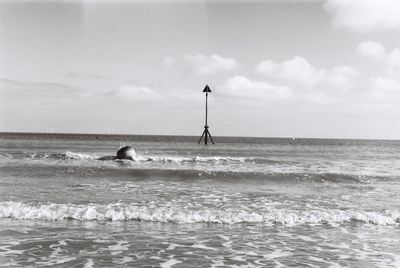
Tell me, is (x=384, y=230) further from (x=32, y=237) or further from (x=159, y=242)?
(x=32, y=237)

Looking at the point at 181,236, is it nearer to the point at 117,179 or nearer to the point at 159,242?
the point at 159,242

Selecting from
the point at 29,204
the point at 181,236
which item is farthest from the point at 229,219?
the point at 29,204

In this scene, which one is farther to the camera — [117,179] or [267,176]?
[267,176]

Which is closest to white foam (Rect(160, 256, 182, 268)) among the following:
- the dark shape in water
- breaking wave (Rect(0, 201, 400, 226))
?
breaking wave (Rect(0, 201, 400, 226))

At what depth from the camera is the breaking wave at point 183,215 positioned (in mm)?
12016

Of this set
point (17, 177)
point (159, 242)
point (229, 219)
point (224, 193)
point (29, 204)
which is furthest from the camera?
point (17, 177)

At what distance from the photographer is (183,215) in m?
12.3

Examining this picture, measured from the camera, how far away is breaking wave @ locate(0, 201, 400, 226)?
473 inches

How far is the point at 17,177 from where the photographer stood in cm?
2109

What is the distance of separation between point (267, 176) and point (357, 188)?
5.64m

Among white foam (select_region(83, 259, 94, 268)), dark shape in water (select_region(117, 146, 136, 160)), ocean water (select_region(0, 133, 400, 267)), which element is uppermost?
dark shape in water (select_region(117, 146, 136, 160))

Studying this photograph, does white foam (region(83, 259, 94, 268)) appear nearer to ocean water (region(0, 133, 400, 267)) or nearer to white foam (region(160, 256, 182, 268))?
ocean water (region(0, 133, 400, 267))

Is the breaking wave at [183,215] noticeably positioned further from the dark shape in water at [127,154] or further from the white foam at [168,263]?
the dark shape in water at [127,154]

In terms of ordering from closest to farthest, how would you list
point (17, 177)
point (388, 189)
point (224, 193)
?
point (224, 193)
point (388, 189)
point (17, 177)
